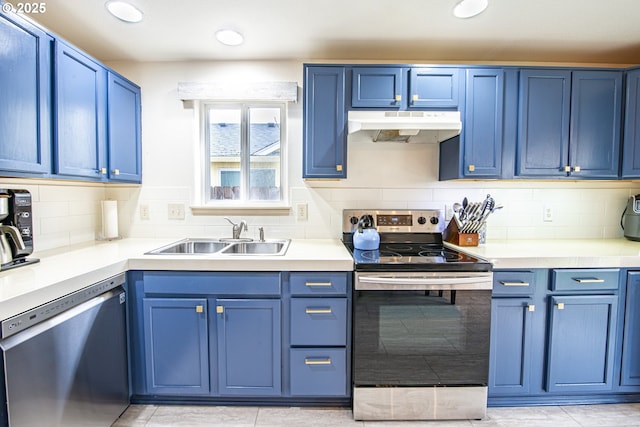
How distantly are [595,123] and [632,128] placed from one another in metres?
0.24

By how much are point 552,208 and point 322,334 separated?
6.73ft

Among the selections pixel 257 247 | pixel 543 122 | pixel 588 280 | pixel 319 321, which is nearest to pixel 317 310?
pixel 319 321

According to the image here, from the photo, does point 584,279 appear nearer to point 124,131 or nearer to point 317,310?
point 317,310

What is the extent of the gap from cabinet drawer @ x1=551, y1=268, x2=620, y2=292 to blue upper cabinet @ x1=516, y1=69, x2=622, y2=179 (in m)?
0.68

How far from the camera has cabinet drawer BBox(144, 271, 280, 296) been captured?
1.71 m

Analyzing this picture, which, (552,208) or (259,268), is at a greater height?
(552,208)

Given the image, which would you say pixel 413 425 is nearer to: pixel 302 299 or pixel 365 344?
pixel 365 344

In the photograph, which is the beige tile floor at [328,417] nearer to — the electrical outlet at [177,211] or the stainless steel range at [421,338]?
the stainless steel range at [421,338]

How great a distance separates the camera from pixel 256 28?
1.91 metres

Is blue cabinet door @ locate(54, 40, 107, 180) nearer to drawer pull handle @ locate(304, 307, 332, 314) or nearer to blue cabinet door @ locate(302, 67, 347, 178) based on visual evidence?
blue cabinet door @ locate(302, 67, 347, 178)

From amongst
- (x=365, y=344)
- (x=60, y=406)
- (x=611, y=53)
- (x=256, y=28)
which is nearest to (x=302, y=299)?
(x=365, y=344)

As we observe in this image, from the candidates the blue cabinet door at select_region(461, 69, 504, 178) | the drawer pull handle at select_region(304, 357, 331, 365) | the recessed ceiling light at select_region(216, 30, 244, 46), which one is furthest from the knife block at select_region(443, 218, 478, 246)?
the recessed ceiling light at select_region(216, 30, 244, 46)

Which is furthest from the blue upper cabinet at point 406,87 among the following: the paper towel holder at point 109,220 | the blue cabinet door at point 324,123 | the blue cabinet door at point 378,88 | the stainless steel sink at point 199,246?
the paper towel holder at point 109,220

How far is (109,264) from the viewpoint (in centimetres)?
156
